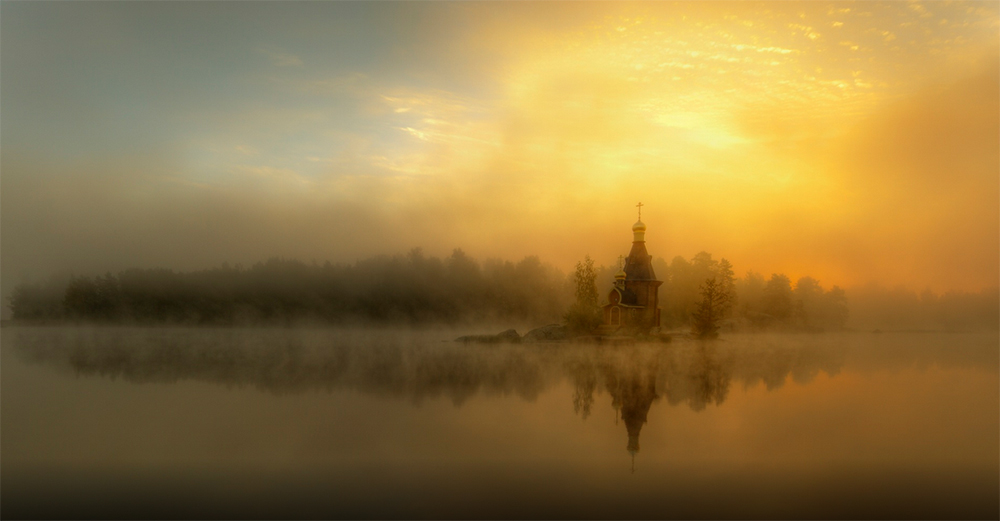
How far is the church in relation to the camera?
43125 mm

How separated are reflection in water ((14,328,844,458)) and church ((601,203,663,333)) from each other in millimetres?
3755

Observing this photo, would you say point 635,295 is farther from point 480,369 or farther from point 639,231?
point 480,369

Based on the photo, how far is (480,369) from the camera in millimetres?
26234

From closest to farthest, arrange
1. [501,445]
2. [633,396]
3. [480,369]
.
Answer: [501,445] → [633,396] → [480,369]

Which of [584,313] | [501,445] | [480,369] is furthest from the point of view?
[584,313]

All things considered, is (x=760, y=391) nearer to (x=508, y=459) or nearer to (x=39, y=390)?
(x=508, y=459)

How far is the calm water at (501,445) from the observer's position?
9.56 metres

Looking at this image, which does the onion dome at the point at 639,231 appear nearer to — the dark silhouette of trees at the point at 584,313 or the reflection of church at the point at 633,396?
the dark silhouette of trees at the point at 584,313

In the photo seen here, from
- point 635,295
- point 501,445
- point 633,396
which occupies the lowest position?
point 501,445

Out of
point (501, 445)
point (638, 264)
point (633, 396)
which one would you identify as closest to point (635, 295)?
point (638, 264)

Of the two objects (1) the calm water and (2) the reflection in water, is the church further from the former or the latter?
(1) the calm water

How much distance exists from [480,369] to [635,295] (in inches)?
843

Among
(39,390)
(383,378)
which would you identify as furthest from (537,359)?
(39,390)

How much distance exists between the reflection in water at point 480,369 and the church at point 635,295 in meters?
3.75
